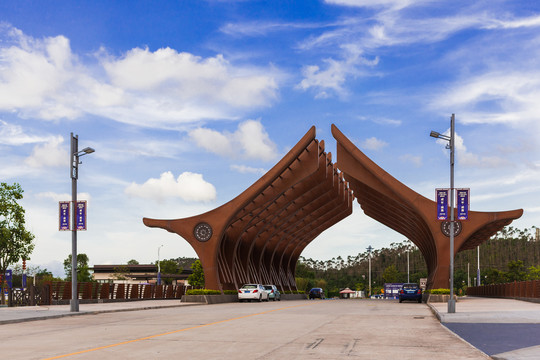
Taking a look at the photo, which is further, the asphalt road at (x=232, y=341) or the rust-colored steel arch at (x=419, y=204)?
the rust-colored steel arch at (x=419, y=204)

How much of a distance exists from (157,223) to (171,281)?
292ft

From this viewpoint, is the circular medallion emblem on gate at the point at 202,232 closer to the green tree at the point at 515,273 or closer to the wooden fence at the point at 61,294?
the wooden fence at the point at 61,294

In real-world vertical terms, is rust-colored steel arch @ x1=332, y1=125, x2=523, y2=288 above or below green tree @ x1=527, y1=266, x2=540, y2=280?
above

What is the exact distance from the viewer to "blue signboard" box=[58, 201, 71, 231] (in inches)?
1108

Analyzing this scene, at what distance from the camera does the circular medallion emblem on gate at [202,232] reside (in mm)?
49406

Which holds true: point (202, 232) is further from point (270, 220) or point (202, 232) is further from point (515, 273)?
point (515, 273)

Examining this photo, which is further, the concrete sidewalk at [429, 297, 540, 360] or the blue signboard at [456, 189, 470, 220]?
the blue signboard at [456, 189, 470, 220]

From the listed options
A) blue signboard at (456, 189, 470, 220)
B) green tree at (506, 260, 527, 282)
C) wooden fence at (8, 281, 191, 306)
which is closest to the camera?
blue signboard at (456, 189, 470, 220)

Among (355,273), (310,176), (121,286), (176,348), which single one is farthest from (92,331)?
(355,273)

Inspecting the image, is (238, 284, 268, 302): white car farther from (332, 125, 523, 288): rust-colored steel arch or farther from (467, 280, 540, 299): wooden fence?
(467, 280, 540, 299): wooden fence

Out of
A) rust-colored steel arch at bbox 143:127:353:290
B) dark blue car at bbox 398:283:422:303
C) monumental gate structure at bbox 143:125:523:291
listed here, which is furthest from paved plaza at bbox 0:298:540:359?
rust-colored steel arch at bbox 143:127:353:290

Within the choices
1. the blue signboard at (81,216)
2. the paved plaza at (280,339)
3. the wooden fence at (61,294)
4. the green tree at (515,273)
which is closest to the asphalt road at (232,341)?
the paved plaza at (280,339)

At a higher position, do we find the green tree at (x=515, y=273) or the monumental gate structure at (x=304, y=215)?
the monumental gate structure at (x=304, y=215)

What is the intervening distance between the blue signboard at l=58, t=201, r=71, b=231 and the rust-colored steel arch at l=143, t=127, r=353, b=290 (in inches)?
831
